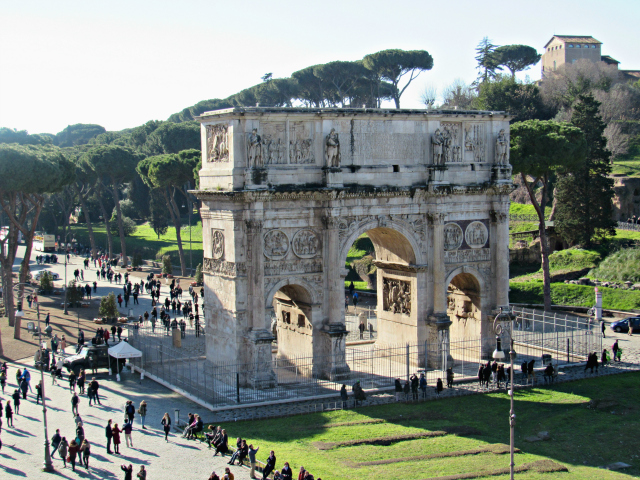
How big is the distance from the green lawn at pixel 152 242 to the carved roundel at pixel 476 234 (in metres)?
38.9

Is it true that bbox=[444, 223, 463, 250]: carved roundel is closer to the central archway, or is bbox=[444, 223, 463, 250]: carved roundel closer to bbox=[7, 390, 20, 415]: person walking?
the central archway

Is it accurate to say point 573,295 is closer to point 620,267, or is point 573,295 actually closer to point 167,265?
point 620,267

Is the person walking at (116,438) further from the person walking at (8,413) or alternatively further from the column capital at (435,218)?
the column capital at (435,218)

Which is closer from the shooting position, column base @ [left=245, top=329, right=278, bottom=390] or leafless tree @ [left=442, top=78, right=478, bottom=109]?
column base @ [left=245, top=329, right=278, bottom=390]

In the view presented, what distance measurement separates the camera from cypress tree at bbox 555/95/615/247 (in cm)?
5462

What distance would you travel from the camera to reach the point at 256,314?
30.7 m

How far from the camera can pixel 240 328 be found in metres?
30.8

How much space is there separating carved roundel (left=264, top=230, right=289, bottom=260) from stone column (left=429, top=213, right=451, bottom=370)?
6699 mm

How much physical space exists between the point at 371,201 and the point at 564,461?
1321 cm

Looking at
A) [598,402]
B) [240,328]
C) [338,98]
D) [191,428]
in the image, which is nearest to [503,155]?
[598,402]

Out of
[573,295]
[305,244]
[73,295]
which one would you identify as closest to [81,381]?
[305,244]

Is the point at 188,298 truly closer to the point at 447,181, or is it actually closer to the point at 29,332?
the point at 29,332

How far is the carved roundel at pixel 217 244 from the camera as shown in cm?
3164

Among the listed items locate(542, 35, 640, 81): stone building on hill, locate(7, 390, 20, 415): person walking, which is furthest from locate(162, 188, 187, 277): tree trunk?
locate(542, 35, 640, 81): stone building on hill
